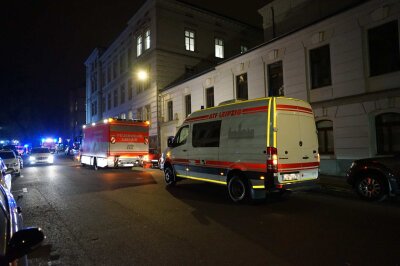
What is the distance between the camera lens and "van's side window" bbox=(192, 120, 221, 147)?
32.0 feet

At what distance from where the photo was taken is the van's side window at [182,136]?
11.3 meters

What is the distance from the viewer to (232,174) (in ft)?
29.9

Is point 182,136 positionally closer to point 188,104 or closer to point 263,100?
point 263,100

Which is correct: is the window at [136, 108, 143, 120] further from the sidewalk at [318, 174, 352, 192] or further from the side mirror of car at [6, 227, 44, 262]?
the side mirror of car at [6, 227, 44, 262]

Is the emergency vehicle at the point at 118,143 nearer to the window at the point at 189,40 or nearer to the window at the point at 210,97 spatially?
the window at the point at 210,97

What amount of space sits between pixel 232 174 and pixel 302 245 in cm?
412

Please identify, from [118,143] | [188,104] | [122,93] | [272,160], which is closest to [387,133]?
[272,160]

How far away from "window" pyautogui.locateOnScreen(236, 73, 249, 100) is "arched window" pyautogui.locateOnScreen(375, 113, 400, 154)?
848 cm

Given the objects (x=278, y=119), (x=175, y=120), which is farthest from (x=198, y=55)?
(x=278, y=119)

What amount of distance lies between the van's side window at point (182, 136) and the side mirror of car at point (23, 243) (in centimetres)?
879

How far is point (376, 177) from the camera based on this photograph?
8570mm

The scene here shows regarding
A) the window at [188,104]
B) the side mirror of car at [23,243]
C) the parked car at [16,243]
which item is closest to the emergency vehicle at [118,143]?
the window at [188,104]

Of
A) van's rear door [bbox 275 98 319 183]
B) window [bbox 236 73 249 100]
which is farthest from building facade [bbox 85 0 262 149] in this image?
van's rear door [bbox 275 98 319 183]

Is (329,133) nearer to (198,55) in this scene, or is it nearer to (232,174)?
(232,174)
